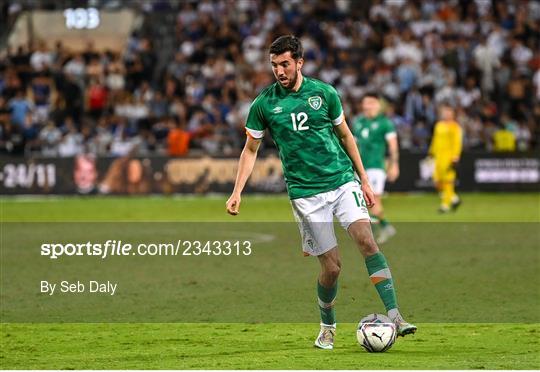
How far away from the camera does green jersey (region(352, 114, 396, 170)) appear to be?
1888 cm

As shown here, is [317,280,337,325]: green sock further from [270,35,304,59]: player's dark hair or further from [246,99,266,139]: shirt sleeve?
[270,35,304,59]: player's dark hair

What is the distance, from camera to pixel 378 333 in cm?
940

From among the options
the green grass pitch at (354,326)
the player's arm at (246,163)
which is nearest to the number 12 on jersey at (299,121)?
the player's arm at (246,163)

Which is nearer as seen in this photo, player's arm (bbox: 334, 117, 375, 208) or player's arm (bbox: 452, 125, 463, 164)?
player's arm (bbox: 334, 117, 375, 208)

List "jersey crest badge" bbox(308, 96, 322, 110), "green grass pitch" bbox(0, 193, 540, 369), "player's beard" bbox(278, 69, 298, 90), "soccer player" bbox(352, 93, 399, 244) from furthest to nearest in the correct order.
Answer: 1. "soccer player" bbox(352, 93, 399, 244)
2. "jersey crest badge" bbox(308, 96, 322, 110)
3. "player's beard" bbox(278, 69, 298, 90)
4. "green grass pitch" bbox(0, 193, 540, 369)

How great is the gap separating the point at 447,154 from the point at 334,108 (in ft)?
50.7

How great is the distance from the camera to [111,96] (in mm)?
32656

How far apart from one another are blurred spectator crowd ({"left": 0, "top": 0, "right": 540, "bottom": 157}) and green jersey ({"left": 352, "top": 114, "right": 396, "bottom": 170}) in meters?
11.4

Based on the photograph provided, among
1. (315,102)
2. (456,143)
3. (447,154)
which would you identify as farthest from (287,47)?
(447,154)

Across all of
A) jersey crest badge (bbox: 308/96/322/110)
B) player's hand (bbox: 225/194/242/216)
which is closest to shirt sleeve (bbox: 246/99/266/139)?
jersey crest badge (bbox: 308/96/322/110)

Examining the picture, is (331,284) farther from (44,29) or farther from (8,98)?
(44,29)

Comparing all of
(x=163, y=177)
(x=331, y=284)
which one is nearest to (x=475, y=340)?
(x=331, y=284)

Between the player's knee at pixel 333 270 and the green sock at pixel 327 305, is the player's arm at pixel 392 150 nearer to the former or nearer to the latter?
the green sock at pixel 327 305

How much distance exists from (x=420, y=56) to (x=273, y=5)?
4.77m
